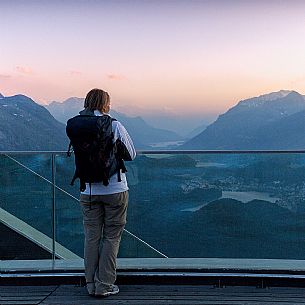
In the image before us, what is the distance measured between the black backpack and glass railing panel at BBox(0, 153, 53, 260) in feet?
3.05

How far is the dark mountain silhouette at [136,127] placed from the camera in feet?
A: 24.2

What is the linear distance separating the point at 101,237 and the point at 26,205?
1.04m

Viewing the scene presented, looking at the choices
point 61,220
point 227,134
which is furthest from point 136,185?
point 227,134

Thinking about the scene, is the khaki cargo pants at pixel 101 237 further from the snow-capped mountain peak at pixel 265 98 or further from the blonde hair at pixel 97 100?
the snow-capped mountain peak at pixel 265 98

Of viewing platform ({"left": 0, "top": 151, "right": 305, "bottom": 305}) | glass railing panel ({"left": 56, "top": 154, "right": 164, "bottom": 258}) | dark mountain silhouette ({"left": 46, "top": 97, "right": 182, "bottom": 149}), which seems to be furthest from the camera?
dark mountain silhouette ({"left": 46, "top": 97, "right": 182, "bottom": 149})

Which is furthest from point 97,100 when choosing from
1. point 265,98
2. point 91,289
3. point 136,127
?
point 265,98

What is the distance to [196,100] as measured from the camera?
795 centimetres

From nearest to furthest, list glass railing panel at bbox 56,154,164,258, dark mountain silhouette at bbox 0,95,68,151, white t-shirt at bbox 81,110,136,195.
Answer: white t-shirt at bbox 81,110,136,195 → glass railing panel at bbox 56,154,164,258 → dark mountain silhouette at bbox 0,95,68,151

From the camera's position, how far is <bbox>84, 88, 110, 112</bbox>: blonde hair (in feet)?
17.6

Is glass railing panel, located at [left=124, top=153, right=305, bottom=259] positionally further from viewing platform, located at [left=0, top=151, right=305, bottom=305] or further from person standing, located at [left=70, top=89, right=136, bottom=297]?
person standing, located at [left=70, top=89, right=136, bottom=297]

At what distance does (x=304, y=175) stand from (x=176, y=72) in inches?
98.5

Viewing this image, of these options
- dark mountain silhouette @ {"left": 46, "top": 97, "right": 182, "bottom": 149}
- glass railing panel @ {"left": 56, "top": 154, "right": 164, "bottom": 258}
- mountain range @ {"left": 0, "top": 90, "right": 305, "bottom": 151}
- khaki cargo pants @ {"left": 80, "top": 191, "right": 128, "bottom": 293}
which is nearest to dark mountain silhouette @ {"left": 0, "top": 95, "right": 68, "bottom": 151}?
mountain range @ {"left": 0, "top": 90, "right": 305, "bottom": 151}

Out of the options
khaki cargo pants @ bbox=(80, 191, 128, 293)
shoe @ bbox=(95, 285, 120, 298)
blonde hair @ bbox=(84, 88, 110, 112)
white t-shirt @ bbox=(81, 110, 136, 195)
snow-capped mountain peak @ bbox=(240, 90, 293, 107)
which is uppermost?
snow-capped mountain peak @ bbox=(240, 90, 293, 107)

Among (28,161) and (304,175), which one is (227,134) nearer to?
(304,175)
